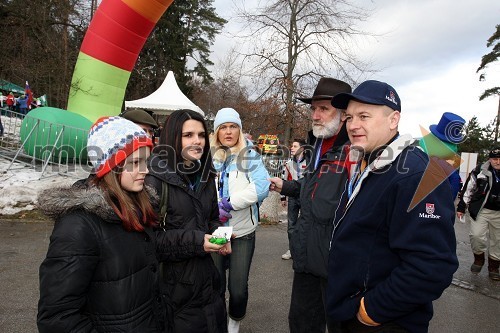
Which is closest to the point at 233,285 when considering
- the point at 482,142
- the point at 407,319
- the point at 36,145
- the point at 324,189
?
the point at 324,189

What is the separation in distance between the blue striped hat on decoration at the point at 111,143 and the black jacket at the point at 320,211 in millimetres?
1344

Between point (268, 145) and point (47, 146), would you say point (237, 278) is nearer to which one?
point (47, 146)

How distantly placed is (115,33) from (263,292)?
27.4 feet

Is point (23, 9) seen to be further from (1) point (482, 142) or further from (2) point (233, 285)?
(1) point (482, 142)

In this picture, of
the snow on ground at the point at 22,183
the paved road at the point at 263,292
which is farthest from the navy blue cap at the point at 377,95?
the snow on ground at the point at 22,183

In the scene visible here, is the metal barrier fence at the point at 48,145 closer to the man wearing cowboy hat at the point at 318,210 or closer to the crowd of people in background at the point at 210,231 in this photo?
the crowd of people in background at the point at 210,231

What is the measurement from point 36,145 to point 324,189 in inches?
322

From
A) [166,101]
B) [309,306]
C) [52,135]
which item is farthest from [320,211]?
[166,101]

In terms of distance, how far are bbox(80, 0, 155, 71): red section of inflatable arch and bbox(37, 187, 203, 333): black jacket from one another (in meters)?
9.02

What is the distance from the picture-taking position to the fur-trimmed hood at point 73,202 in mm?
1582

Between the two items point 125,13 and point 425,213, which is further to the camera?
point 125,13

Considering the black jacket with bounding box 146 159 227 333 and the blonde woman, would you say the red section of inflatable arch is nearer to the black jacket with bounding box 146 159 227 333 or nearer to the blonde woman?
the blonde woman

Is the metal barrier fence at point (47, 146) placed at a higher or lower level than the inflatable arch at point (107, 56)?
lower

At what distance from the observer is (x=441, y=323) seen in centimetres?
392
